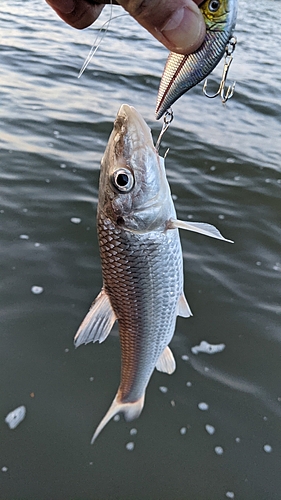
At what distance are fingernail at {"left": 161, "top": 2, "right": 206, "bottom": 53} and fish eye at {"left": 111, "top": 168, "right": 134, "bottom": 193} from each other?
49 cm

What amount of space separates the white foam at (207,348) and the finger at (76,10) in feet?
8.31

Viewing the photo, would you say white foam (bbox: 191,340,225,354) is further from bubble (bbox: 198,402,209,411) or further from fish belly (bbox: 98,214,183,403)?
fish belly (bbox: 98,214,183,403)

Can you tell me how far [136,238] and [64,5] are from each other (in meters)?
1.17

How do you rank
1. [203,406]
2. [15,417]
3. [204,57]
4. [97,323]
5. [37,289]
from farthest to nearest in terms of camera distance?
[37,289]
[203,406]
[15,417]
[97,323]
[204,57]

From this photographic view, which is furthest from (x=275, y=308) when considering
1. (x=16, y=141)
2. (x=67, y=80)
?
(x=67, y=80)

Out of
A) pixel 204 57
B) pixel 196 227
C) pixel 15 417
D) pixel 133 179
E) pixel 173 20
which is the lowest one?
pixel 15 417

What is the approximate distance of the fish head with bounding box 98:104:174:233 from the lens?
66.9 inches

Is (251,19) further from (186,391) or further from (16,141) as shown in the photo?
(186,391)

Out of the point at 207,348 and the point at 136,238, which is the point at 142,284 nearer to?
the point at 136,238

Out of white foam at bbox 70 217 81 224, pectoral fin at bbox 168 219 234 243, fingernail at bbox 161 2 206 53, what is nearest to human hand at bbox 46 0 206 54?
fingernail at bbox 161 2 206 53

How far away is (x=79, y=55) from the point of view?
10258 millimetres

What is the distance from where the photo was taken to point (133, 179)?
170cm

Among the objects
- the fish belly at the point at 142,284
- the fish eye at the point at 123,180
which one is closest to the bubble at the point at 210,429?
the fish belly at the point at 142,284

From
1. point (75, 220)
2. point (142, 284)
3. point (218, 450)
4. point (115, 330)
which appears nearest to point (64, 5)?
point (142, 284)
